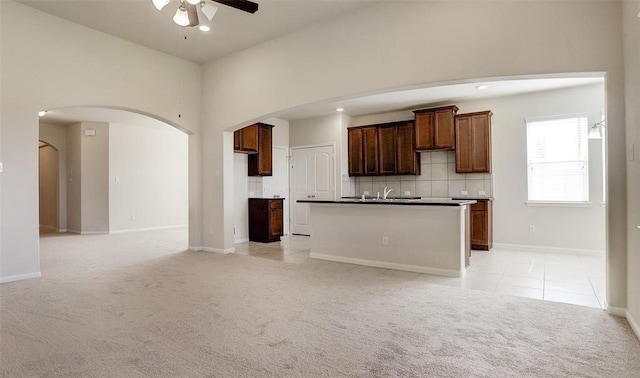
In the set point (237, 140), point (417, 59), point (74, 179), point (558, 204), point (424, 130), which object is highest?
point (417, 59)

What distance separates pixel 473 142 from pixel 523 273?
9.05 feet

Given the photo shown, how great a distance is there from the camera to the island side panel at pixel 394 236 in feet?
14.1

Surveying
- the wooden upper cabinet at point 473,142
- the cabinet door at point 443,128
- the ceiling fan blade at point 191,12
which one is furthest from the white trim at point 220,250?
the wooden upper cabinet at point 473,142

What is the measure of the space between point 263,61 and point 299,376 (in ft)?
15.0

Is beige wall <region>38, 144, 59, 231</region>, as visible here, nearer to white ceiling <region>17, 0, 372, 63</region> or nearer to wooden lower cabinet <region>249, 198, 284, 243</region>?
wooden lower cabinet <region>249, 198, 284, 243</region>

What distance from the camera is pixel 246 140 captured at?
273 inches

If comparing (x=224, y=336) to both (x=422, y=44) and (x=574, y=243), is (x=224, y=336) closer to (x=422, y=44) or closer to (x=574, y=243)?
(x=422, y=44)

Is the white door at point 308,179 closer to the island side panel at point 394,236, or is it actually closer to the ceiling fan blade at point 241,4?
the island side panel at point 394,236

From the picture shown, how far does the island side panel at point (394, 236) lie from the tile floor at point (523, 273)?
189 mm

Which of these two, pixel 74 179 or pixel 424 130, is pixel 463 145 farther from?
pixel 74 179

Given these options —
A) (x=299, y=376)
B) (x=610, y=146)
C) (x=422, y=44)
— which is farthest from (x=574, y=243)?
(x=299, y=376)

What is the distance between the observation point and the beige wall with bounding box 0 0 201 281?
4.04 meters

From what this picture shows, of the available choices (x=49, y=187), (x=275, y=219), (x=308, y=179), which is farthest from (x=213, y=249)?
(x=49, y=187)

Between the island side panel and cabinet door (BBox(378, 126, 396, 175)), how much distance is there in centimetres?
250
